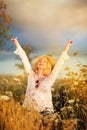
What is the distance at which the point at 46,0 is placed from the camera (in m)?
4.36

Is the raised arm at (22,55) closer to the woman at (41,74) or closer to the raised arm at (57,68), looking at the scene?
the woman at (41,74)

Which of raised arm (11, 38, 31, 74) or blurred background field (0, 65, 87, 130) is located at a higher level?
raised arm (11, 38, 31, 74)

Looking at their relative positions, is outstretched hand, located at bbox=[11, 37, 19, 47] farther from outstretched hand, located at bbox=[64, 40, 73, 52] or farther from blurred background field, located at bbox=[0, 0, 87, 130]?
outstretched hand, located at bbox=[64, 40, 73, 52]

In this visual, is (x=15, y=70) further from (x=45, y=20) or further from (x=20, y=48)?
(x=45, y=20)

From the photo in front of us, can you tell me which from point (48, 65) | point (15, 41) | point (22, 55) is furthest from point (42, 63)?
point (15, 41)

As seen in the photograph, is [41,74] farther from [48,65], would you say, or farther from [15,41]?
[15,41]

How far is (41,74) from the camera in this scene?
4.28m

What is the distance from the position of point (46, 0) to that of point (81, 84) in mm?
830

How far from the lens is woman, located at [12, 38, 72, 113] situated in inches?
166

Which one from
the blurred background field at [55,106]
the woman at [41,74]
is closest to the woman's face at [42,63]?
the woman at [41,74]

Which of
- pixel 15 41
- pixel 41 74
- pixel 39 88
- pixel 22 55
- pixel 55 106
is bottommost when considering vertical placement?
pixel 55 106

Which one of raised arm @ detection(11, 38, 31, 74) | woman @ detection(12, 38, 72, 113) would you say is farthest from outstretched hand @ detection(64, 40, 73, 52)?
raised arm @ detection(11, 38, 31, 74)

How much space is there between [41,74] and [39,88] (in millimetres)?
130

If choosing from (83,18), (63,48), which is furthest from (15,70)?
(83,18)
